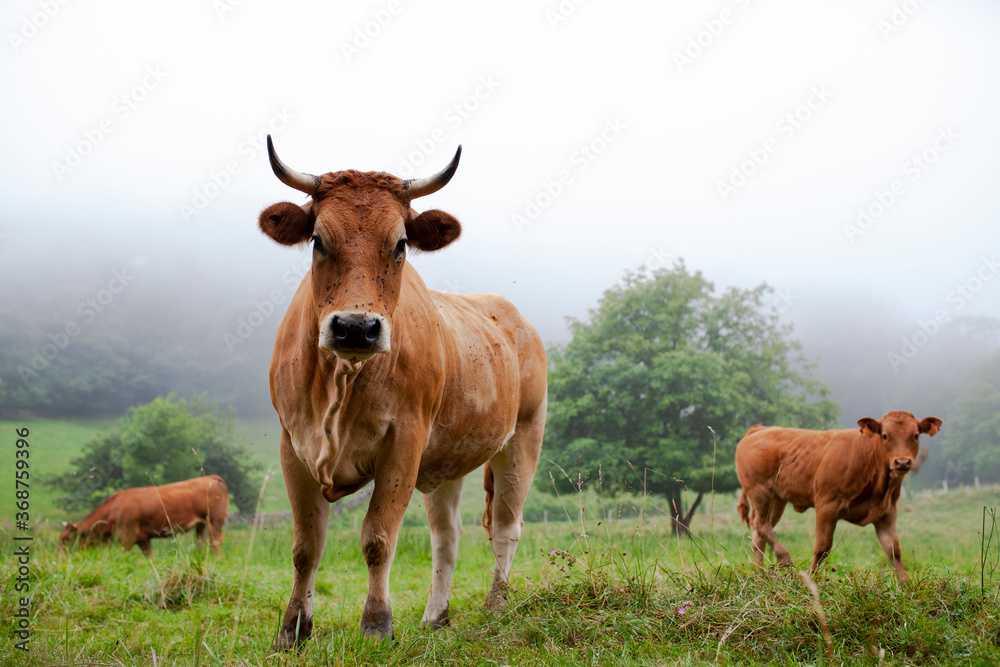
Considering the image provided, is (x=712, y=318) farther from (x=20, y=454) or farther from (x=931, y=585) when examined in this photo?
(x=20, y=454)

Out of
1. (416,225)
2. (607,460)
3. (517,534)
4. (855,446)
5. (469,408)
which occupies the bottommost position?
(607,460)

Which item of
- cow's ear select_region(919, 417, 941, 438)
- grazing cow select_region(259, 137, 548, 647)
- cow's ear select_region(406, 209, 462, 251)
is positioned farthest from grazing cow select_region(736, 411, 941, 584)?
cow's ear select_region(406, 209, 462, 251)

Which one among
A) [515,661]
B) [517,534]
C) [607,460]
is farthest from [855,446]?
[607,460]

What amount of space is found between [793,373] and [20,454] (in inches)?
884

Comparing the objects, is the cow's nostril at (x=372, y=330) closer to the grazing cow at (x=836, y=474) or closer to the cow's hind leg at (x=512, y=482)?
the cow's hind leg at (x=512, y=482)

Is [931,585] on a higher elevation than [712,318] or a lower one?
lower

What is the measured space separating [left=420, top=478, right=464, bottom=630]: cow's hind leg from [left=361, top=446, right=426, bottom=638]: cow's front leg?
1.18 metres

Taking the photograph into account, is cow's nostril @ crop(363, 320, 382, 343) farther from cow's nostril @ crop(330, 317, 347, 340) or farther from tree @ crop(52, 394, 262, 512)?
tree @ crop(52, 394, 262, 512)

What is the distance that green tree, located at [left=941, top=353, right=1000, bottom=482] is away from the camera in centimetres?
3959

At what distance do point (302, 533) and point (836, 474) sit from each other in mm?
5652

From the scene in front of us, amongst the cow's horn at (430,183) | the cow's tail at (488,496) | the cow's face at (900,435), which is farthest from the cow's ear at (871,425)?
the cow's horn at (430,183)

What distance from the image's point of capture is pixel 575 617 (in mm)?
3887

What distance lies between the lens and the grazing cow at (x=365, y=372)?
10.7ft

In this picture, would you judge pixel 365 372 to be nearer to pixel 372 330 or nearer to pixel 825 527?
pixel 372 330
